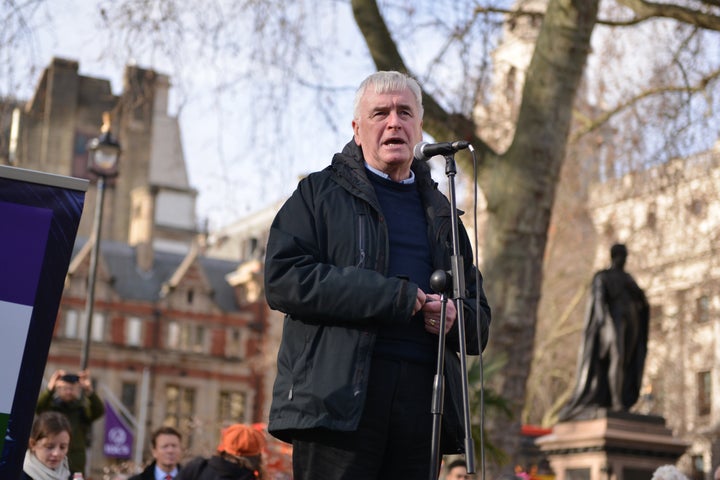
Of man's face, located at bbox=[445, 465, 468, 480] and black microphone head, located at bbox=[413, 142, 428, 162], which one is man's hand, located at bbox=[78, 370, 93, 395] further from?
black microphone head, located at bbox=[413, 142, 428, 162]

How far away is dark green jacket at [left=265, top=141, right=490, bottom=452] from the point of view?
4.04 m

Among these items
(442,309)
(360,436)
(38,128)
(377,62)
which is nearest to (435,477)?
(360,436)

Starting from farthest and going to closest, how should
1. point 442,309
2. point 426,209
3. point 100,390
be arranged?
1. point 100,390
2. point 426,209
3. point 442,309

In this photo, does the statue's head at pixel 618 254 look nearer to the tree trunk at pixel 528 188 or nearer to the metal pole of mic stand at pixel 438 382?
the tree trunk at pixel 528 188

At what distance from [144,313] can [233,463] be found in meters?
53.6

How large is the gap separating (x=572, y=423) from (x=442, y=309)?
1147 centimetres

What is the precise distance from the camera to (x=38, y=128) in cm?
6938

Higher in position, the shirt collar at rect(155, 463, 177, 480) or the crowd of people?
the crowd of people

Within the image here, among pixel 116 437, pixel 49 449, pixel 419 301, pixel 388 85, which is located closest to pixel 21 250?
pixel 419 301

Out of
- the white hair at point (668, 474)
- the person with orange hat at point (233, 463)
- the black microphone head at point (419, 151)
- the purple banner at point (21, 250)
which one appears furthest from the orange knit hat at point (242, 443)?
the purple banner at point (21, 250)

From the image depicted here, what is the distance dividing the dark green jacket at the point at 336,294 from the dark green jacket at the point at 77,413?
5.71 metres

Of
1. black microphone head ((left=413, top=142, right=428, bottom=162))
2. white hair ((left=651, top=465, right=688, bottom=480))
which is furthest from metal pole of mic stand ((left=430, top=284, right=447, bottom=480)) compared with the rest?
white hair ((left=651, top=465, right=688, bottom=480))

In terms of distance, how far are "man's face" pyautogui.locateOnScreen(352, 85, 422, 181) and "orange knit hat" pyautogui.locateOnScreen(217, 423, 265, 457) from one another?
13.8 ft

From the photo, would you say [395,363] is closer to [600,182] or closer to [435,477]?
[435,477]
